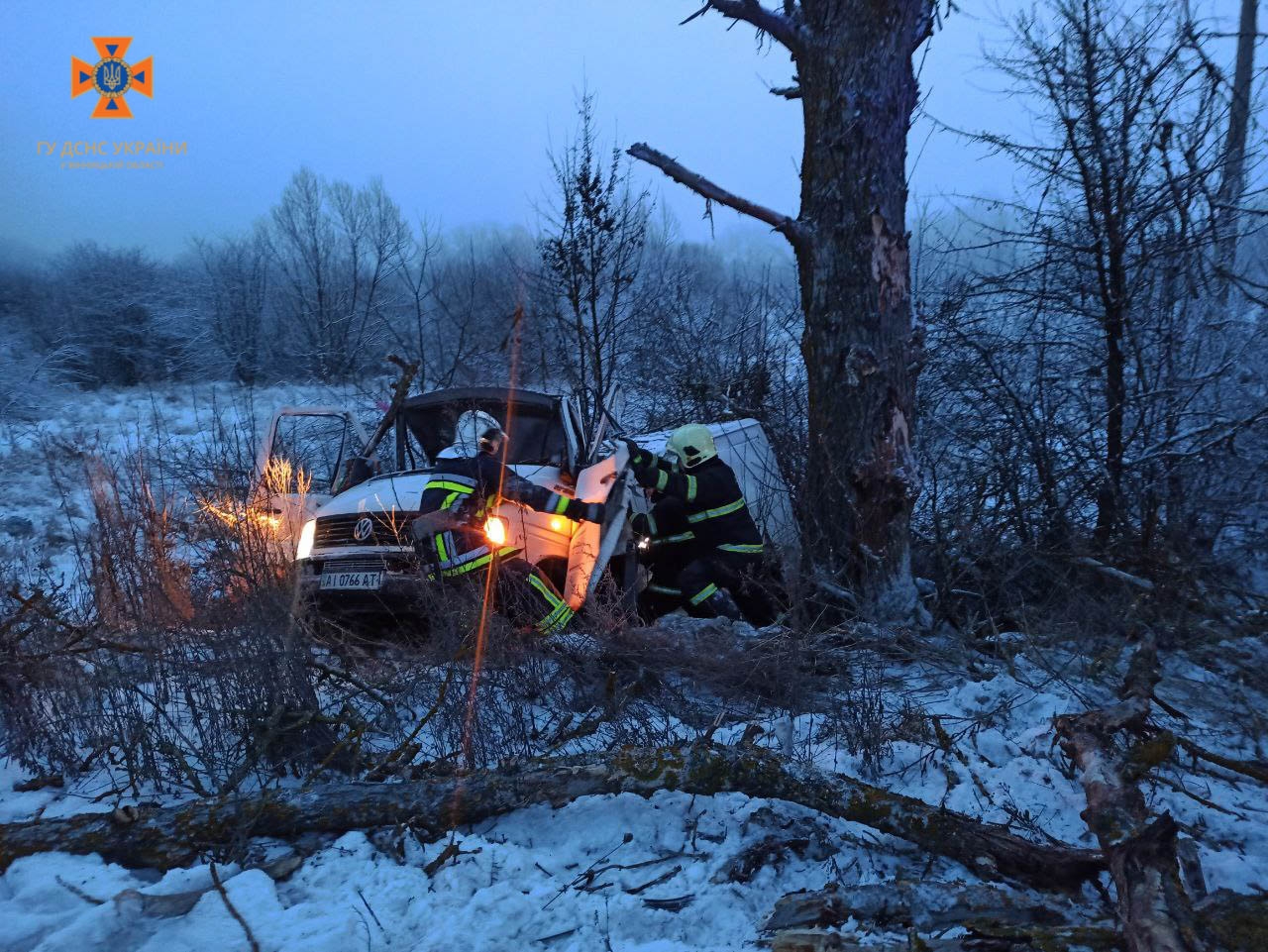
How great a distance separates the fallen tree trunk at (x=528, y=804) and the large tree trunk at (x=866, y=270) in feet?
9.92

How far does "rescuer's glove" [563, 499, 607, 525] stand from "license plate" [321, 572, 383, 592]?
1269 mm

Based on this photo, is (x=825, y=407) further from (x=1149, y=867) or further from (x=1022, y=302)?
(x=1149, y=867)

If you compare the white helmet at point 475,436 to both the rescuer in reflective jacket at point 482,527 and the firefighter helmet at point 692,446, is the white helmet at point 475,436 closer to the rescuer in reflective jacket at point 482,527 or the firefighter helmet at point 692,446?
the rescuer in reflective jacket at point 482,527

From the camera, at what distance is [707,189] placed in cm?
602

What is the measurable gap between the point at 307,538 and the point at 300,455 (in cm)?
295

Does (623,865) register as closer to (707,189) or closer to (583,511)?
(583,511)

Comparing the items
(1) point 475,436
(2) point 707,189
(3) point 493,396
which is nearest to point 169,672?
(1) point 475,436

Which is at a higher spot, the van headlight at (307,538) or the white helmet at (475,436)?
the white helmet at (475,436)

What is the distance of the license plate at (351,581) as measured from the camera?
5309 millimetres

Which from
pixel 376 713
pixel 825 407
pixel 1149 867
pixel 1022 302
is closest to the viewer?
pixel 1149 867

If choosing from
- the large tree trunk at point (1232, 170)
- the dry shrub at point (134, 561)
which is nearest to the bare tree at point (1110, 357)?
the large tree trunk at point (1232, 170)

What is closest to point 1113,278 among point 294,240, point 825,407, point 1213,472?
point 1213,472

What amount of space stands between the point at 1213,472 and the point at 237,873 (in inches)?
261

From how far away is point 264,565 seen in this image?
4027 mm
